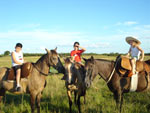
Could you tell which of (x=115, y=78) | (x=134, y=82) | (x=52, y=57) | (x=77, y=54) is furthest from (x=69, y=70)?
(x=134, y=82)

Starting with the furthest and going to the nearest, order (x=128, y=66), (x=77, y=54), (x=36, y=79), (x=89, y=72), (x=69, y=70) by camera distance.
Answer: (x=77, y=54) → (x=36, y=79) → (x=69, y=70) → (x=128, y=66) → (x=89, y=72)

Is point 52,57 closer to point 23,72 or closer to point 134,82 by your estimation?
point 23,72

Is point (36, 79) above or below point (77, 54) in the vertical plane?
below

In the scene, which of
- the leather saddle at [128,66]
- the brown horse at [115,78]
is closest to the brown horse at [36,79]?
the brown horse at [115,78]

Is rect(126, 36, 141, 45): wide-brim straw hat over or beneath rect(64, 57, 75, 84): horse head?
over

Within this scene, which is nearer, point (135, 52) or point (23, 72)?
point (23, 72)

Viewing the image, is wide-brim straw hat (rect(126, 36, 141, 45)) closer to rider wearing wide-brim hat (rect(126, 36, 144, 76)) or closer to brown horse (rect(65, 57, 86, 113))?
rider wearing wide-brim hat (rect(126, 36, 144, 76))

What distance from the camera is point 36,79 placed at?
4.95 meters

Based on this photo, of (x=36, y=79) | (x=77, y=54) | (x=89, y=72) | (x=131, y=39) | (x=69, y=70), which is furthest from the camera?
(x=77, y=54)

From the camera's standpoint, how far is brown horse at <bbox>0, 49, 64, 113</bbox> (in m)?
4.86

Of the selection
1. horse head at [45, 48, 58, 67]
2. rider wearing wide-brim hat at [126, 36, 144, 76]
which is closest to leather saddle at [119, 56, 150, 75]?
rider wearing wide-brim hat at [126, 36, 144, 76]

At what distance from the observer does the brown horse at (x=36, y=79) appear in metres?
4.86

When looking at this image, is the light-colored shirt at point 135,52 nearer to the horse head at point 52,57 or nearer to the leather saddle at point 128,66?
the leather saddle at point 128,66

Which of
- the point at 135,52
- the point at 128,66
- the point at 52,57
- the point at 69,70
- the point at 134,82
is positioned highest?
the point at 135,52
